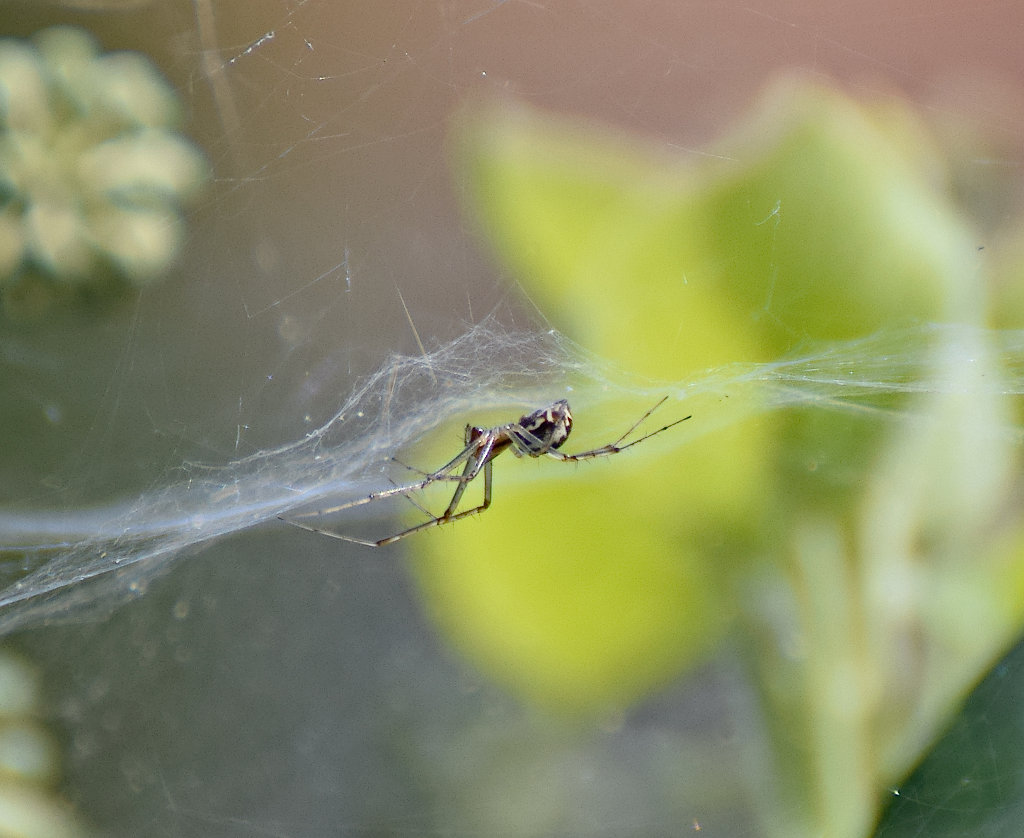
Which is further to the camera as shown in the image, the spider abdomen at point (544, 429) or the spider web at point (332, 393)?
the spider web at point (332, 393)

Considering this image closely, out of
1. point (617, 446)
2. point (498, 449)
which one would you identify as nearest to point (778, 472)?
point (617, 446)

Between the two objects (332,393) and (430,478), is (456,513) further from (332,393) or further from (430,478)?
(332,393)

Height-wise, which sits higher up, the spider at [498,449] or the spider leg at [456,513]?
the spider at [498,449]

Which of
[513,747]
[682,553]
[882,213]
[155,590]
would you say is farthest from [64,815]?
[882,213]

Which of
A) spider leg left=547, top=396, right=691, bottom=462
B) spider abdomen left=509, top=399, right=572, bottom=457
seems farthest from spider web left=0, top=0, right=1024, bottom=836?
spider abdomen left=509, top=399, right=572, bottom=457

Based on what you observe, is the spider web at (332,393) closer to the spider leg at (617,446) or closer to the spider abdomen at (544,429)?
the spider leg at (617,446)

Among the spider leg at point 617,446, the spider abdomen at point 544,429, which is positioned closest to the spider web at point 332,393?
the spider leg at point 617,446

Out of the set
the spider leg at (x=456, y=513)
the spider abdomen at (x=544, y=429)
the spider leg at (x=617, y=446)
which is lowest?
the spider leg at (x=456, y=513)
